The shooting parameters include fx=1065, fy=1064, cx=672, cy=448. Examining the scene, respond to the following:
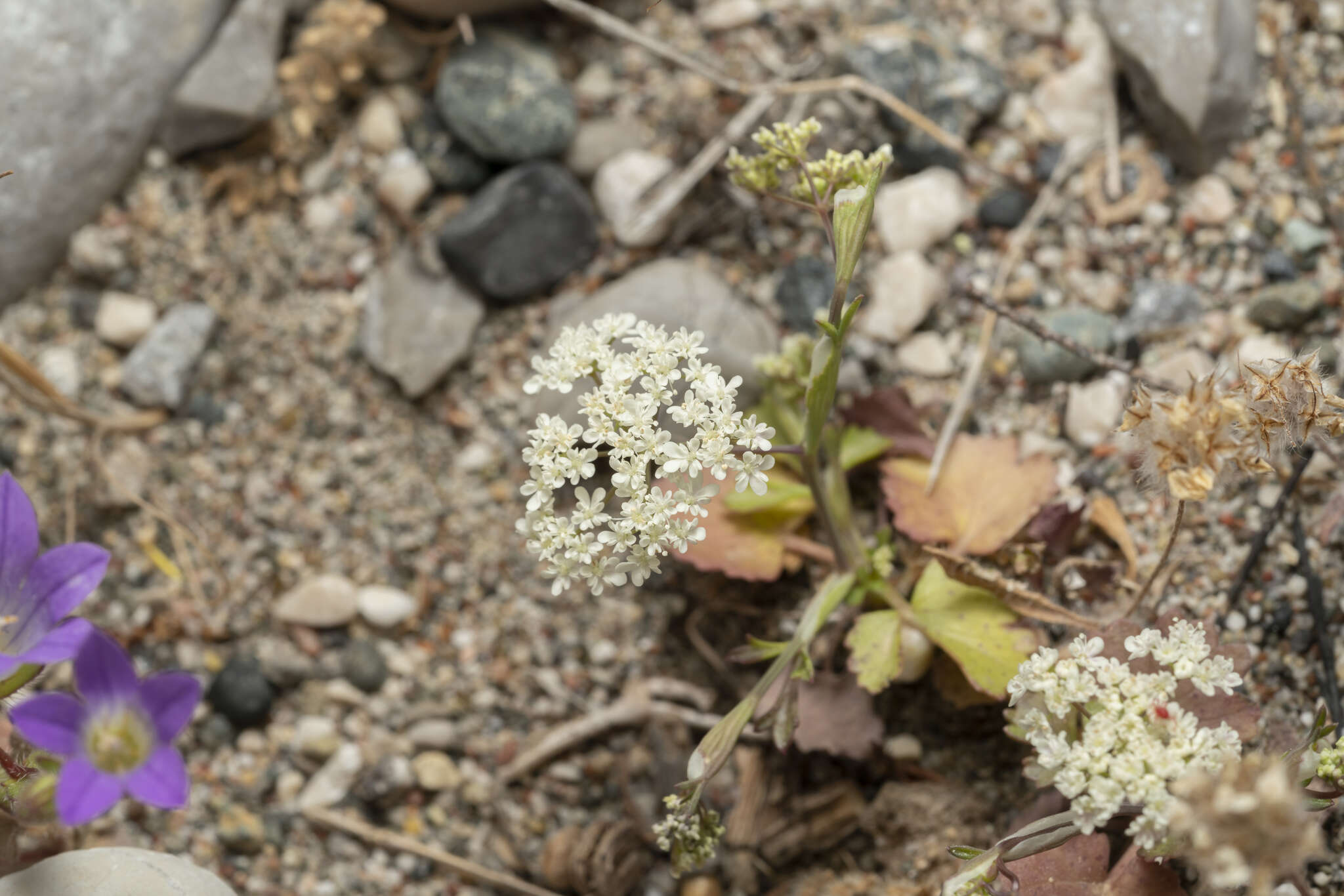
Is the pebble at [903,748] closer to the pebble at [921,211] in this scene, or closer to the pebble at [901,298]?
the pebble at [901,298]

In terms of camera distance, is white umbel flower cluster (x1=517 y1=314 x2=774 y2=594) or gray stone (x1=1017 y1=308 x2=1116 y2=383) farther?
gray stone (x1=1017 y1=308 x2=1116 y2=383)

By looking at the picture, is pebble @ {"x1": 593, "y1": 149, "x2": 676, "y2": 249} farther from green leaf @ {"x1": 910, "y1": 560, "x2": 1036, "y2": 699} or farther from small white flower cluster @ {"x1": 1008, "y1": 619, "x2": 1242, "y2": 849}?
small white flower cluster @ {"x1": 1008, "y1": 619, "x2": 1242, "y2": 849}

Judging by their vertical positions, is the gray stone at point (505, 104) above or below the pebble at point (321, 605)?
above

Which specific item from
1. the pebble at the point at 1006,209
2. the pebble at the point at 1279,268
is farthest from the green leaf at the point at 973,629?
the pebble at the point at 1279,268

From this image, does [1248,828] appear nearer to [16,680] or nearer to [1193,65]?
[16,680]

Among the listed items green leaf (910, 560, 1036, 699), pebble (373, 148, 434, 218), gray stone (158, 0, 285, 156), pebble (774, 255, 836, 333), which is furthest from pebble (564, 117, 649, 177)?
green leaf (910, 560, 1036, 699)

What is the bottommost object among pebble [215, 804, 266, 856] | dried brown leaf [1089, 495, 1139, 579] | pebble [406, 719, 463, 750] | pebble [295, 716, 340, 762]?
pebble [215, 804, 266, 856]
